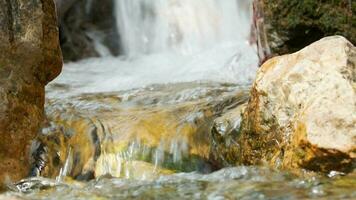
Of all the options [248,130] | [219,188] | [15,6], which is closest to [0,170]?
[15,6]

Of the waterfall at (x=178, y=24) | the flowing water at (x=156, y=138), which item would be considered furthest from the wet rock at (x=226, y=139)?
the waterfall at (x=178, y=24)

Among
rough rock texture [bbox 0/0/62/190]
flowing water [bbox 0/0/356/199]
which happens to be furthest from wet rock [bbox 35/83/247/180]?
rough rock texture [bbox 0/0/62/190]

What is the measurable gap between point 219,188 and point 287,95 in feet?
2.92

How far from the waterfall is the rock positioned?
6.74 metres

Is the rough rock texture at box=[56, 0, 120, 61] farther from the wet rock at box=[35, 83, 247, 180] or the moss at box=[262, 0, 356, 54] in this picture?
the moss at box=[262, 0, 356, 54]

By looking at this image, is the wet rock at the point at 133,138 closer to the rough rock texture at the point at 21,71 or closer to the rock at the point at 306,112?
the rock at the point at 306,112

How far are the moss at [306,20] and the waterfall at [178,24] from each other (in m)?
5.06

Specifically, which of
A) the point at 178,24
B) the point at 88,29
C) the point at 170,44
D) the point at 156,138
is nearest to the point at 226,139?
the point at 156,138

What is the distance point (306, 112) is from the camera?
430 centimetres

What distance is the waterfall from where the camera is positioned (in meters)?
11.8

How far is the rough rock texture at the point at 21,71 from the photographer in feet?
14.3

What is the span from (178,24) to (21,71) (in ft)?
26.3

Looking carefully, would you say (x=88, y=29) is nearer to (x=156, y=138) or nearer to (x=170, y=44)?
(x=170, y=44)

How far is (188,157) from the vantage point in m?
A: 5.44
